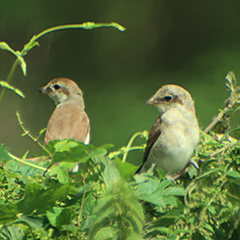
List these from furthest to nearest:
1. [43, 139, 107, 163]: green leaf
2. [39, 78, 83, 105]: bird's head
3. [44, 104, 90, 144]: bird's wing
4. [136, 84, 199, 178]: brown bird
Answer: [39, 78, 83, 105]: bird's head → [44, 104, 90, 144]: bird's wing → [136, 84, 199, 178]: brown bird → [43, 139, 107, 163]: green leaf

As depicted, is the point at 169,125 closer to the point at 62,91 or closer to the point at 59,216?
the point at 59,216

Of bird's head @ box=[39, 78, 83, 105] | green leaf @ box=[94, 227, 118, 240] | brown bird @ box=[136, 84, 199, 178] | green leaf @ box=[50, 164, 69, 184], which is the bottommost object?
green leaf @ box=[94, 227, 118, 240]

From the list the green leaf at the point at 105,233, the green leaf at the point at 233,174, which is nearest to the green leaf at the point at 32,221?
the green leaf at the point at 105,233

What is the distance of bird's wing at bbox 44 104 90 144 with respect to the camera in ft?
8.32

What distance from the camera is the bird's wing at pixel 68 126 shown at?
8.32ft

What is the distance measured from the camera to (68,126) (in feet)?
8.67

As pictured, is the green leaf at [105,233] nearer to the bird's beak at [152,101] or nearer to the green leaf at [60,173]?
the green leaf at [60,173]

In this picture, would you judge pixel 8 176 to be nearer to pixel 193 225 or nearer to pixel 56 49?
pixel 193 225

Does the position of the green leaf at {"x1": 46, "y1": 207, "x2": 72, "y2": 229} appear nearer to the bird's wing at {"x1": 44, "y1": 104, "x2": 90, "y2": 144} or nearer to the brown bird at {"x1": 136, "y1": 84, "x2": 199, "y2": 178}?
the brown bird at {"x1": 136, "y1": 84, "x2": 199, "y2": 178}

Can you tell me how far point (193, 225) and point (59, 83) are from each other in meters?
2.44

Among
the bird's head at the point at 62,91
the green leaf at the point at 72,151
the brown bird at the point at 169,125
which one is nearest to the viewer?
the green leaf at the point at 72,151

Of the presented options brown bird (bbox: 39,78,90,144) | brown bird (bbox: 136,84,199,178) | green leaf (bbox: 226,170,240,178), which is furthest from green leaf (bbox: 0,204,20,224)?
brown bird (bbox: 39,78,90,144)

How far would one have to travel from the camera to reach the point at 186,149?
1594mm

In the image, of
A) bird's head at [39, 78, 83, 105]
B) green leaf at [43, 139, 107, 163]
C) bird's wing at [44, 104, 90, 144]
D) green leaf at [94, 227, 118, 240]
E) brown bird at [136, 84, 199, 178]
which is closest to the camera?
green leaf at [94, 227, 118, 240]
